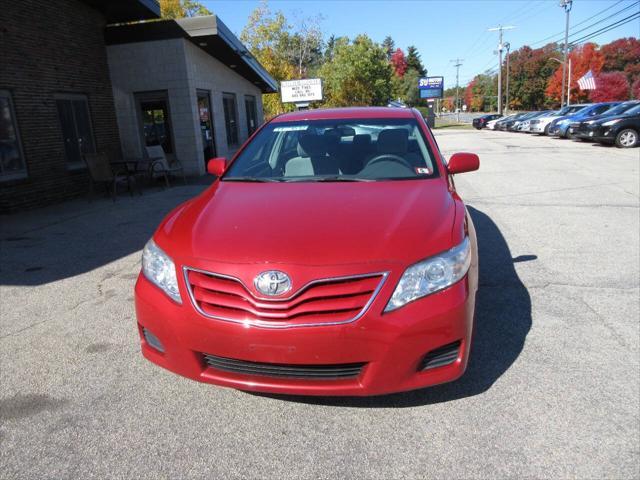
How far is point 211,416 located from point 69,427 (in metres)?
0.76

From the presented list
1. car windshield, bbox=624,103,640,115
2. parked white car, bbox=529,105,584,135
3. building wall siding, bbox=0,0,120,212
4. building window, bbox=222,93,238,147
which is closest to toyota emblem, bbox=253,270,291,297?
building wall siding, bbox=0,0,120,212

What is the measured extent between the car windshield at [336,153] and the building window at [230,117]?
45.9 ft

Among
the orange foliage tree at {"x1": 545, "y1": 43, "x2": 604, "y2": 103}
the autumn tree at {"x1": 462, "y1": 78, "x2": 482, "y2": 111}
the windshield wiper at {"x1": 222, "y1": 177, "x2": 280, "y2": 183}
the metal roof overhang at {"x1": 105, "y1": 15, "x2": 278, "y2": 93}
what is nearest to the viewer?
the windshield wiper at {"x1": 222, "y1": 177, "x2": 280, "y2": 183}

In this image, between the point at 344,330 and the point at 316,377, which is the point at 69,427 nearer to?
the point at 316,377

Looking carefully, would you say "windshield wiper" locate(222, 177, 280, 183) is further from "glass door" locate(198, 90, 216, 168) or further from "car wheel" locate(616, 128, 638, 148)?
"car wheel" locate(616, 128, 638, 148)

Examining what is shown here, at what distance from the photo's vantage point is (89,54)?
466 inches

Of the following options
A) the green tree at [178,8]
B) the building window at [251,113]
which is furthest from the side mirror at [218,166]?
the green tree at [178,8]

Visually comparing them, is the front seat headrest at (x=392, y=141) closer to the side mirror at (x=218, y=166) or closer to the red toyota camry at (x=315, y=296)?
the red toyota camry at (x=315, y=296)

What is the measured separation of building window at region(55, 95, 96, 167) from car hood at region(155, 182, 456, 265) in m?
9.28

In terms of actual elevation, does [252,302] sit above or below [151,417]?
above

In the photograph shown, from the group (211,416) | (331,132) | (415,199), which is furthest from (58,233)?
(415,199)

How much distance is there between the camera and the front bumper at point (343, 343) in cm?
219

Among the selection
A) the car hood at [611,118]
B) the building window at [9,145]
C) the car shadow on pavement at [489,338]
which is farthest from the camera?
the car hood at [611,118]

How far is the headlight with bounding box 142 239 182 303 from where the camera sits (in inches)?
97.1
